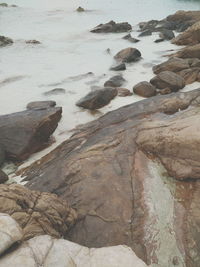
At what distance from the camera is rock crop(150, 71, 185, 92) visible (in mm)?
9337

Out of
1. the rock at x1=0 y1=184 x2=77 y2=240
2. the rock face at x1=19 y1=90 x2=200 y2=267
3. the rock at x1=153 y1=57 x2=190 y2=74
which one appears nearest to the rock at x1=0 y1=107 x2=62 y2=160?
the rock face at x1=19 y1=90 x2=200 y2=267

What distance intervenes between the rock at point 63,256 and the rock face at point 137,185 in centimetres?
99

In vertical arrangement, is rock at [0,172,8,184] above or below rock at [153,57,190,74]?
below

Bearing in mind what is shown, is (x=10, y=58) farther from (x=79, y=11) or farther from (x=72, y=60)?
(x=79, y=11)

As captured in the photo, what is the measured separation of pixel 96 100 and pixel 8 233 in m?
6.12

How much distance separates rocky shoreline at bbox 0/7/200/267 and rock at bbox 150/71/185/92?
2.43m

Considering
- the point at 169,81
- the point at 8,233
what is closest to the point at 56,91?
the point at 169,81

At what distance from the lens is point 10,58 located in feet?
46.3

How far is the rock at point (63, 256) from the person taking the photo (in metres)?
2.70

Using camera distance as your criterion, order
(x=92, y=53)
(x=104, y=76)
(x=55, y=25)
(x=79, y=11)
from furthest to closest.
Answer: (x=79, y=11)
(x=55, y=25)
(x=92, y=53)
(x=104, y=76)

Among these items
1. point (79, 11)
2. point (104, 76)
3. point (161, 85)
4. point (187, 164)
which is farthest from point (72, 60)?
point (79, 11)

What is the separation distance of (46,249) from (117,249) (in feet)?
2.25

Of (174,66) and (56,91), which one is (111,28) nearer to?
(174,66)

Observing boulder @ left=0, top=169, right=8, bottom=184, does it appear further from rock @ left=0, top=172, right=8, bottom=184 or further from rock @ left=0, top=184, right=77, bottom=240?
rock @ left=0, top=184, right=77, bottom=240
